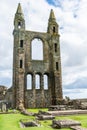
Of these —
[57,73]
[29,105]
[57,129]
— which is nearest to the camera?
[57,129]

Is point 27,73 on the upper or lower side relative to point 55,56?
lower

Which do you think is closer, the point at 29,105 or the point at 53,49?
the point at 29,105

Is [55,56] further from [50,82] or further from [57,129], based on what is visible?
[57,129]

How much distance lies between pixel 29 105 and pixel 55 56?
8263mm

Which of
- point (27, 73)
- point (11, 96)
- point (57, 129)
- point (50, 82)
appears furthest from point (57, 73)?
point (57, 129)

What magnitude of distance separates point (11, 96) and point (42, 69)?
595 centimetres

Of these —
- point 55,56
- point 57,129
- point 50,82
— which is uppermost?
point 55,56

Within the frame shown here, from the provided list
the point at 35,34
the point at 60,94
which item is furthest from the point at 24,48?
the point at 60,94

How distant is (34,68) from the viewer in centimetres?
3434

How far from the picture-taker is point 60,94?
114 feet

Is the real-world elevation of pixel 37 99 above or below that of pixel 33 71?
below

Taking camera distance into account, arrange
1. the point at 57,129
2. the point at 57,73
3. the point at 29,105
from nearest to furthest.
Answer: the point at 57,129
the point at 29,105
the point at 57,73

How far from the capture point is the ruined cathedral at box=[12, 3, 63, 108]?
108 feet

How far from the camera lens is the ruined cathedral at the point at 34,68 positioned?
33000 millimetres
